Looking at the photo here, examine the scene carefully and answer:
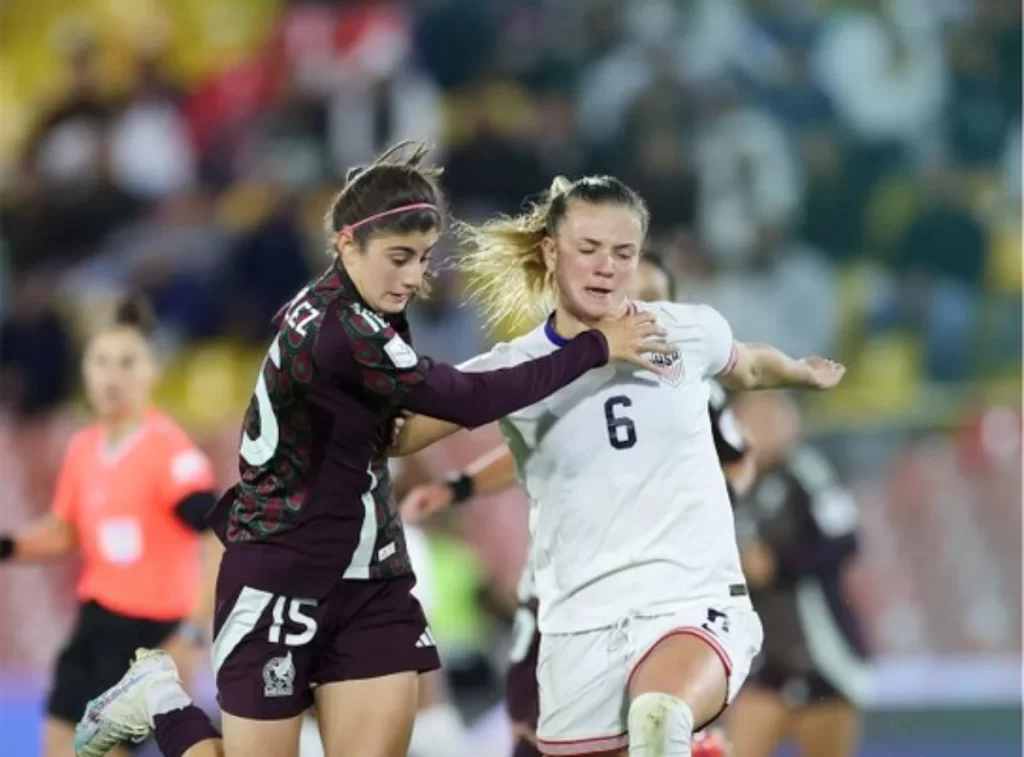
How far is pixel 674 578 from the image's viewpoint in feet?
18.2

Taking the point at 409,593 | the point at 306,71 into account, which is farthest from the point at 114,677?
the point at 306,71

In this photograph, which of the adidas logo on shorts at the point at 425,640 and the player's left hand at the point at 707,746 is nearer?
the adidas logo on shorts at the point at 425,640

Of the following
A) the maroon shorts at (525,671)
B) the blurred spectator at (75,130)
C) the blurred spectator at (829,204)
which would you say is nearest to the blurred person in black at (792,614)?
the maroon shorts at (525,671)

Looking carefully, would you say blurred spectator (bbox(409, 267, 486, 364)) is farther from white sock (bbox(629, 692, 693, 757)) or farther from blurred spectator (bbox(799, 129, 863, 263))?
white sock (bbox(629, 692, 693, 757))

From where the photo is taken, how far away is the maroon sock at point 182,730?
6020 mm

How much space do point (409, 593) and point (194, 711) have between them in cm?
84

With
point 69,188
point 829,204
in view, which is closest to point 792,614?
point 829,204

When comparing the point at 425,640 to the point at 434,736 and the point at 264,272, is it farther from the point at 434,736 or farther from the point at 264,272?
the point at 264,272

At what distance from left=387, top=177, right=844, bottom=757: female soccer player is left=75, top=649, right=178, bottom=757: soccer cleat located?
1214 millimetres

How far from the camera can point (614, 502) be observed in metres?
5.60

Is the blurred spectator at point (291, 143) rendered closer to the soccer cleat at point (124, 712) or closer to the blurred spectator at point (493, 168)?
the blurred spectator at point (493, 168)

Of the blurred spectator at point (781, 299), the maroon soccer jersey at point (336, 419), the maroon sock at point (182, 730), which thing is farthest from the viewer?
the blurred spectator at point (781, 299)

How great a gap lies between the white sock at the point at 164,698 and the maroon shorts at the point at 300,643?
57 centimetres

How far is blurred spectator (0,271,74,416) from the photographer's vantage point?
13734 mm
